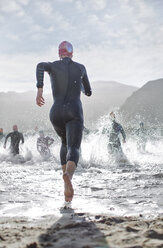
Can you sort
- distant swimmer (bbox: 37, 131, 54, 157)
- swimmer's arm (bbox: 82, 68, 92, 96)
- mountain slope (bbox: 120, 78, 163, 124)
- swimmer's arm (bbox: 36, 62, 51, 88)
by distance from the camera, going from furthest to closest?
1. mountain slope (bbox: 120, 78, 163, 124)
2. distant swimmer (bbox: 37, 131, 54, 157)
3. swimmer's arm (bbox: 82, 68, 92, 96)
4. swimmer's arm (bbox: 36, 62, 51, 88)

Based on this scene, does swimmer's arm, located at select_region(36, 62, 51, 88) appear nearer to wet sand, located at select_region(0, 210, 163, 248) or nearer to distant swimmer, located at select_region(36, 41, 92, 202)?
distant swimmer, located at select_region(36, 41, 92, 202)

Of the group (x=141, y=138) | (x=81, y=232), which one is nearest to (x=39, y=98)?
(x=81, y=232)

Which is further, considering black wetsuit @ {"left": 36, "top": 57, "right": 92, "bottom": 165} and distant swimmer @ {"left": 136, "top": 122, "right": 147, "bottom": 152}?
distant swimmer @ {"left": 136, "top": 122, "right": 147, "bottom": 152}

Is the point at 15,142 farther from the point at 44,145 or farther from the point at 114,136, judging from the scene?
the point at 114,136

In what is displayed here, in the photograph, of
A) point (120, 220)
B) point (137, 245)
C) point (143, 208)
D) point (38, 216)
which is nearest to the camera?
point (137, 245)

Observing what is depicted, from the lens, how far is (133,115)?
497 ft

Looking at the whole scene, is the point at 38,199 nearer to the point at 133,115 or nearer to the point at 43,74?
the point at 43,74

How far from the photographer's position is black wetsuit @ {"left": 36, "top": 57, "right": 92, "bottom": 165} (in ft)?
13.1

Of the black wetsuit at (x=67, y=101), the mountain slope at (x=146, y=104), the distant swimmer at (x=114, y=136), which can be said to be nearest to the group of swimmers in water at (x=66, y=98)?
the black wetsuit at (x=67, y=101)

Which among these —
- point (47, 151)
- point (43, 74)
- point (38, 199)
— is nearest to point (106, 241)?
point (38, 199)

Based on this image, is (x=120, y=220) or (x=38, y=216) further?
(x=38, y=216)

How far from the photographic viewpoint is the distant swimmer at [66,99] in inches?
157

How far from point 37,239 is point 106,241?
0.49 m

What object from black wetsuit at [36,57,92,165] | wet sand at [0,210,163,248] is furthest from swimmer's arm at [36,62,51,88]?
wet sand at [0,210,163,248]
